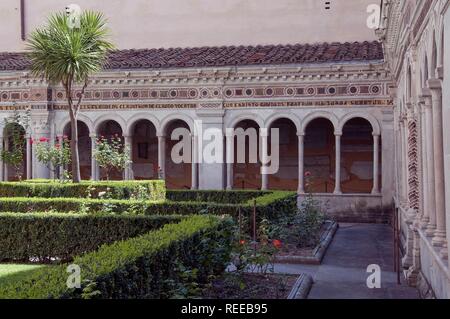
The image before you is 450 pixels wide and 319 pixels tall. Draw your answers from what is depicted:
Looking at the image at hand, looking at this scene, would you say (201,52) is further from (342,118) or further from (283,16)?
(342,118)

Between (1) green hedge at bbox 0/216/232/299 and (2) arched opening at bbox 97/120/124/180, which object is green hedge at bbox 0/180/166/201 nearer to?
(1) green hedge at bbox 0/216/232/299

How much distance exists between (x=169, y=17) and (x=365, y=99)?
10452 mm

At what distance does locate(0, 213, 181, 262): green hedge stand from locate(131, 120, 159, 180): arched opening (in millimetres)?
12937

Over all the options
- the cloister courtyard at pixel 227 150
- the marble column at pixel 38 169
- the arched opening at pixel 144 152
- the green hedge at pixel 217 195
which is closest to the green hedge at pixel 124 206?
the cloister courtyard at pixel 227 150

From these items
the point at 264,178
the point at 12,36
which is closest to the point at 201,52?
the point at 264,178

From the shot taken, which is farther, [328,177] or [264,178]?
[328,177]

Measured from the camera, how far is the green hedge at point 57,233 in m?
10.7

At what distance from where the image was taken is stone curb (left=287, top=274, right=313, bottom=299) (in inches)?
331

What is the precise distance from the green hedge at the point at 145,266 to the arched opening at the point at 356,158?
13.2 metres

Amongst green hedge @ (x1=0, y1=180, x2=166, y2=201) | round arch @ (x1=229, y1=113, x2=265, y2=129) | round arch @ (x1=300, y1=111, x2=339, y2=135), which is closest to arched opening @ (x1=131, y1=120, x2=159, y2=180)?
round arch @ (x1=229, y1=113, x2=265, y2=129)

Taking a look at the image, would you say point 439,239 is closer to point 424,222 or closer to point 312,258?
point 424,222

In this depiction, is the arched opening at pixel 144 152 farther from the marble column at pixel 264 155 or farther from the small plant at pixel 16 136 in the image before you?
the marble column at pixel 264 155

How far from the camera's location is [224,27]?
25359 millimetres

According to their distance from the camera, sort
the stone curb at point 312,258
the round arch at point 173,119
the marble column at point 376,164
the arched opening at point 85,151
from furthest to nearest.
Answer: the arched opening at point 85,151 → the round arch at point 173,119 → the marble column at point 376,164 → the stone curb at point 312,258
